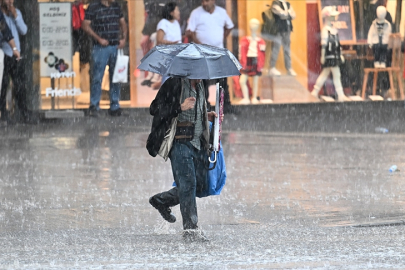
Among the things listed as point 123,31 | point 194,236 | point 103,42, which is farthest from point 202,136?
point 123,31

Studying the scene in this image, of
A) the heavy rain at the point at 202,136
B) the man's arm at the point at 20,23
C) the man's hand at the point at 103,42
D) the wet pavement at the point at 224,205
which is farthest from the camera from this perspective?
the man's hand at the point at 103,42

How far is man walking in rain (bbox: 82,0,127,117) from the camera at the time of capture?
664 inches

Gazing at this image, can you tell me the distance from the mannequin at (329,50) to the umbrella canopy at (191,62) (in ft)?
36.6


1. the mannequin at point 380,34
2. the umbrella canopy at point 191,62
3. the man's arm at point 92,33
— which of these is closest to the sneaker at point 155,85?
the man's arm at point 92,33

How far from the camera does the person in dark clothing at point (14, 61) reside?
16.0 metres

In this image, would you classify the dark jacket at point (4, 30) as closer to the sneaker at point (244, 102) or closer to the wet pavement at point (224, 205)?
the wet pavement at point (224, 205)

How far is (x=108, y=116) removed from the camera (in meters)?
17.3

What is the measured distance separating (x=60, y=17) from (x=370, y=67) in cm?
624

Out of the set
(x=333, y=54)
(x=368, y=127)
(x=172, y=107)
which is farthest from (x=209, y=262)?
(x=333, y=54)

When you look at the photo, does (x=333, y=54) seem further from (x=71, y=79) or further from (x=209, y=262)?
(x=209, y=262)

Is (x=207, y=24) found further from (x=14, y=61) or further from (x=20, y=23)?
(x=14, y=61)

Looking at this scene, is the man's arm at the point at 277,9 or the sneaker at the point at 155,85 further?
the man's arm at the point at 277,9

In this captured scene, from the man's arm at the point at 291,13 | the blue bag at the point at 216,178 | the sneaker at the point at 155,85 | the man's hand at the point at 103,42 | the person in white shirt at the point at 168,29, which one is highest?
the man's arm at the point at 291,13

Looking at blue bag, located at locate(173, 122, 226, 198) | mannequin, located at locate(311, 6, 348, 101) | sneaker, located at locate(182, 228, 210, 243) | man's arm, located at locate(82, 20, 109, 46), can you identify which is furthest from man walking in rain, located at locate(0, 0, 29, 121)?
sneaker, located at locate(182, 228, 210, 243)
